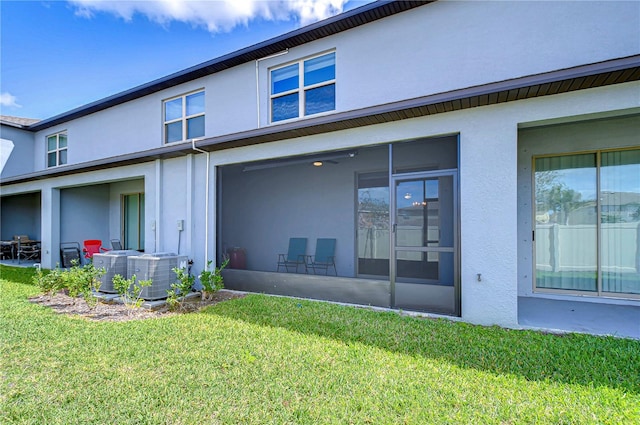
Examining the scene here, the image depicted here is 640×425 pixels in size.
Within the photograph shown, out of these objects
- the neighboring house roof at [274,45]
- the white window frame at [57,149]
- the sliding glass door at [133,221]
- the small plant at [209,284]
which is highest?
the neighboring house roof at [274,45]

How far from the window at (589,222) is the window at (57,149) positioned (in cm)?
1428

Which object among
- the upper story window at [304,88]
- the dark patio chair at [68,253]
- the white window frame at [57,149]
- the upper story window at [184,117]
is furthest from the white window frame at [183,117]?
the dark patio chair at [68,253]

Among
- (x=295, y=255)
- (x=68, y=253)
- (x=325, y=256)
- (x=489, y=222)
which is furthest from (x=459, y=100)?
(x=68, y=253)

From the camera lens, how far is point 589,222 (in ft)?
18.7

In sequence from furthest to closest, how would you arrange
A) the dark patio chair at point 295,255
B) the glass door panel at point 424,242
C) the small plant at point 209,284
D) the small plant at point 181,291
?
1. the dark patio chair at point 295,255
2. the small plant at point 209,284
3. the small plant at point 181,291
4. the glass door panel at point 424,242

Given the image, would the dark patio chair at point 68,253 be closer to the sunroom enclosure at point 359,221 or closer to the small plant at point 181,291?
the sunroom enclosure at point 359,221

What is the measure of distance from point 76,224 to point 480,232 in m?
12.4

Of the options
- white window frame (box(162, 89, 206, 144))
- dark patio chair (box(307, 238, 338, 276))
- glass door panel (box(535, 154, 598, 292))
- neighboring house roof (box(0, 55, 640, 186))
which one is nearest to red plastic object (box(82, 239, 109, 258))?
white window frame (box(162, 89, 206, 144))

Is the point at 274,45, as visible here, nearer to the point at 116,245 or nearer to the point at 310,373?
the point at 310,373

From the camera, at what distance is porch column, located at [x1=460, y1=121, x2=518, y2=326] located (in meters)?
4.39

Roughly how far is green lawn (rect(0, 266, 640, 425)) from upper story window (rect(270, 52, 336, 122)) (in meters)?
4.23

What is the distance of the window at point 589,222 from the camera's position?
214 inches

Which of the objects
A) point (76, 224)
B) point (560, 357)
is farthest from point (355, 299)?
point (76, 224)

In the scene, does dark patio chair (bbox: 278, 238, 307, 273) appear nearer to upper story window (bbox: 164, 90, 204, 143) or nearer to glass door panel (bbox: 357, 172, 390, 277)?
glass door panel (bbox: 357, 172, 390, 277)
